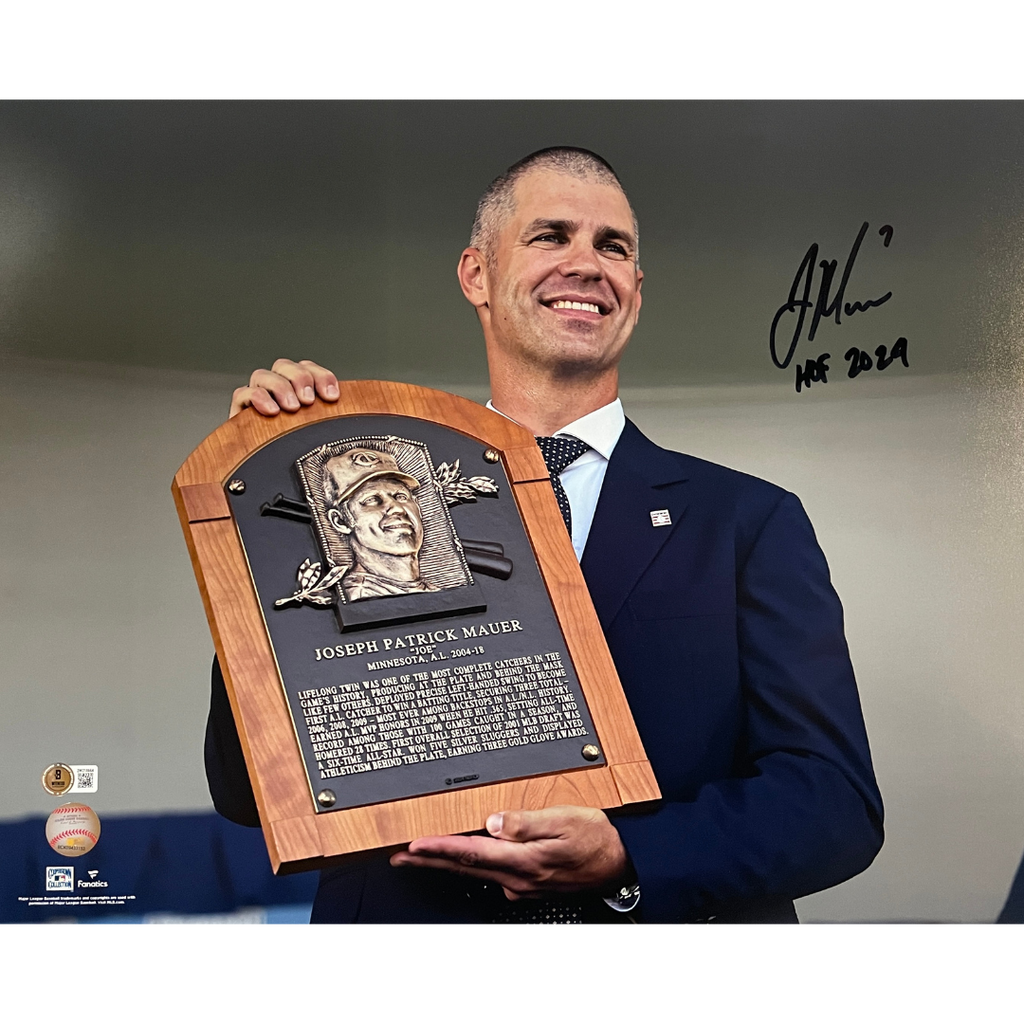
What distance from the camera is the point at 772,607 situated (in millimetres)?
3875

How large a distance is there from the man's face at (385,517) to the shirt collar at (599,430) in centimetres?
63

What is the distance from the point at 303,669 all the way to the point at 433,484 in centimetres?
63

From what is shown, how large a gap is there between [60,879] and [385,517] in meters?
1.89

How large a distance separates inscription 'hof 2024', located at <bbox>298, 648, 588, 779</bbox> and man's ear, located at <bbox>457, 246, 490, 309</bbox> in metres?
1.39

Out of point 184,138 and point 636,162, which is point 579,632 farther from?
point 184,138

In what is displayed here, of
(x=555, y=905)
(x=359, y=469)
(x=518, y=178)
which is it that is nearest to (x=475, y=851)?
(x=555, y=905)

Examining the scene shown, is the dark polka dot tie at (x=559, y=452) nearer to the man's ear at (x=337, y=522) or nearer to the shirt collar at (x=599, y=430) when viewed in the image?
the shirt collar at (x=599, y=430)

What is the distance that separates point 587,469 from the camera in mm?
3943

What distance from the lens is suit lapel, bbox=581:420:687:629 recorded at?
12.5ft

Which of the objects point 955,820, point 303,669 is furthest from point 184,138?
point 955,820
